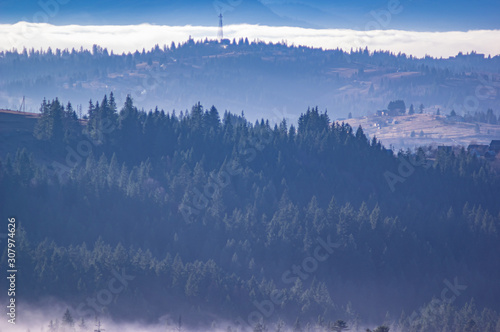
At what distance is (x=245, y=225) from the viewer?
413 ft

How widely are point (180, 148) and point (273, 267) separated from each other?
30390 millimetres

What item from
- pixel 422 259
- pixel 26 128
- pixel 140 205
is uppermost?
pixel 26 128

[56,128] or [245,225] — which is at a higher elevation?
[56,128]

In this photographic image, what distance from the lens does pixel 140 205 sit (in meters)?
123

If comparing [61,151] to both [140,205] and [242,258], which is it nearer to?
[140,205]

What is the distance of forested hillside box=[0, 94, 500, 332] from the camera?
104750 mm

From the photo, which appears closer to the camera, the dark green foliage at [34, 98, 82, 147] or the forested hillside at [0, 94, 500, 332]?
the forested hillside at [0, 94, 500, 332]

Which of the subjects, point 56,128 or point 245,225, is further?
point 56,128

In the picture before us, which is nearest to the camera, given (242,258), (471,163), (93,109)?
(242,258)

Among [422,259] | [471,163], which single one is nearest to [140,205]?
[422,259]

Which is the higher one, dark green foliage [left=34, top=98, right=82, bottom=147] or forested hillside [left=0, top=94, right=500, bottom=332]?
dark green foliage [left=34, top=98, right=82, bottom=147]

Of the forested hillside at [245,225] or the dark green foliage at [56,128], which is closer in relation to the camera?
the forested hillside at [245,225]

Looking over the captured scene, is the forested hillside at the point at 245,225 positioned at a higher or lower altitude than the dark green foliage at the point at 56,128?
lower

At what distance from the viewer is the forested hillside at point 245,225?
344 ft
